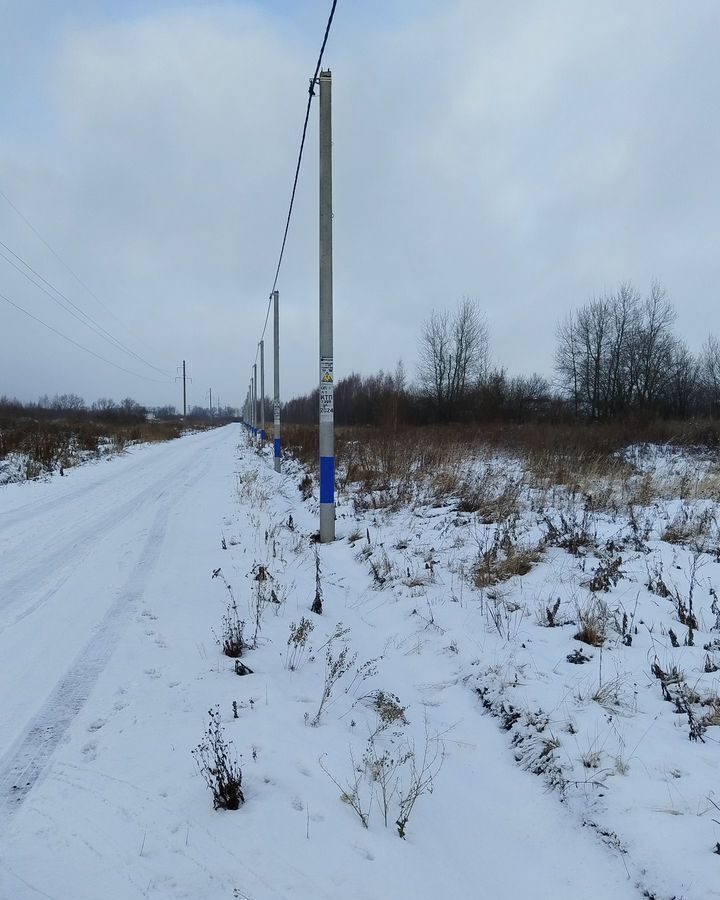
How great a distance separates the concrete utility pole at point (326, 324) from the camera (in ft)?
23.4

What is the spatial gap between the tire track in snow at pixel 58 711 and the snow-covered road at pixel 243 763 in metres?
0.01

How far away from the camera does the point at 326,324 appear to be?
737cm

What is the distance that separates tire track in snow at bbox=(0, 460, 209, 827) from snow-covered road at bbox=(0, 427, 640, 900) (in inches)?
0.5

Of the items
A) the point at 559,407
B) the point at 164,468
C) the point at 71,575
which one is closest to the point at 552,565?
the point at 71,575

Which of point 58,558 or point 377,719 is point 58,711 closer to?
point 377,719

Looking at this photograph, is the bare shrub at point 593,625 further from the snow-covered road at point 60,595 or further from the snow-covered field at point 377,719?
the snow-covered road at point 60,595

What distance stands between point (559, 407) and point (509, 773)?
4299cm

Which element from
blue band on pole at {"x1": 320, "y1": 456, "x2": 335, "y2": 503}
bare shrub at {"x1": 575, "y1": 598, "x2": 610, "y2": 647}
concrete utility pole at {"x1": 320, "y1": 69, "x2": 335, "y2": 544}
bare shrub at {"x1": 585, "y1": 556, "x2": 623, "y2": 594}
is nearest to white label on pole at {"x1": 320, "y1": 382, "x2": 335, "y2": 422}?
concrete utility pole at {"x1": 320, "y1": 69, "x2": 335, "y2": 544}

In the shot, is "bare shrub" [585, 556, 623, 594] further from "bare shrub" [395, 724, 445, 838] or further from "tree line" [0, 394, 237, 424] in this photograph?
"tree line" [0, 394, 237, 424]

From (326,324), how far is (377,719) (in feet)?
18.7

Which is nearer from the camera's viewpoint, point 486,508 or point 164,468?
point 486,508

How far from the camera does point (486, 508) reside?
303 inches

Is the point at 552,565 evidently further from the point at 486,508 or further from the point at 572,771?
the point at 572,771

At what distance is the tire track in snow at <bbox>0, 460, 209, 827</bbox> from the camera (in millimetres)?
2314
